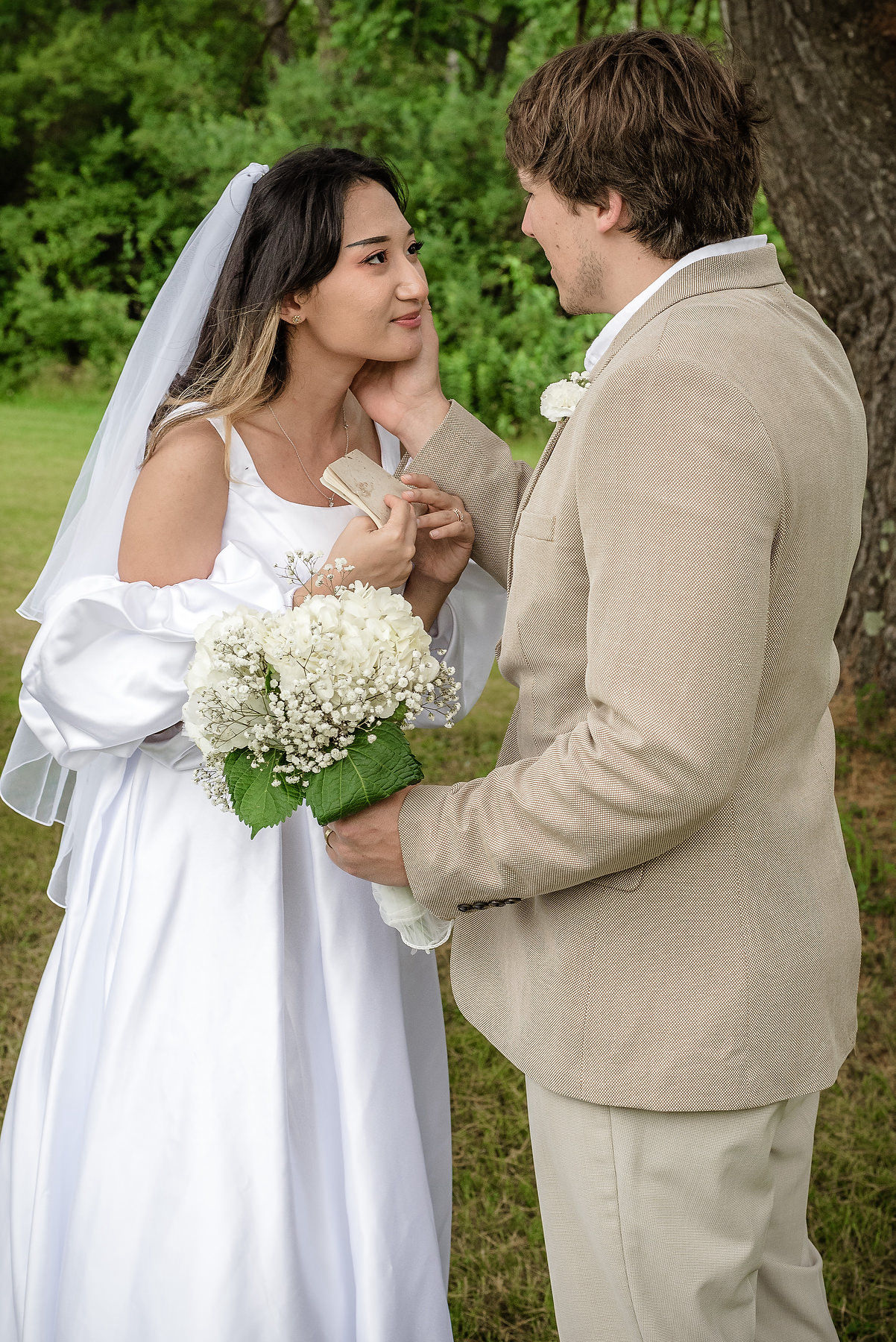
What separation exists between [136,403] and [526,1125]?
7.32 feet

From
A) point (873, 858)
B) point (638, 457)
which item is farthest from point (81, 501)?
point (873, 858)

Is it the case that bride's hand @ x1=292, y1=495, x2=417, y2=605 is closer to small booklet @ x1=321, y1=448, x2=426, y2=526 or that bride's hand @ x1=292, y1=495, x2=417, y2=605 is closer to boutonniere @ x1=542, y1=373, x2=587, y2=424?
small booklet @ x1=321, y1=448, x2=426, y2=526

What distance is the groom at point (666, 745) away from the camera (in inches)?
56.7

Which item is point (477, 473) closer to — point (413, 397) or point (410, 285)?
point (413, 397)

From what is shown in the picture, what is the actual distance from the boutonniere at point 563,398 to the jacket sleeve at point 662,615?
0.88 ft

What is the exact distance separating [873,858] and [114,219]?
47.8 ft

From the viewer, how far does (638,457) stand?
1.45 metres

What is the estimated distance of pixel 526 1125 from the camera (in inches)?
133

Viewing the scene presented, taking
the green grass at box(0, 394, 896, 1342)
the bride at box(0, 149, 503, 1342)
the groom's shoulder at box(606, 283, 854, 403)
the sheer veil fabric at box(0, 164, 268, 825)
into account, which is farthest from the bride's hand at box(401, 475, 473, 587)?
the green grass at box(0, 394, 896, 1342)

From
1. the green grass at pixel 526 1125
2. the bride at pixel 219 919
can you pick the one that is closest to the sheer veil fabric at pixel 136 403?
the bride at pixel 219 919

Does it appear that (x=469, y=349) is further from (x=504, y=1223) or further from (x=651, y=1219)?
(x=651, y=1219)

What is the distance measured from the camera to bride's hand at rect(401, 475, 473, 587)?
2.22 metres

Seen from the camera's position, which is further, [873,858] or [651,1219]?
[873,858]

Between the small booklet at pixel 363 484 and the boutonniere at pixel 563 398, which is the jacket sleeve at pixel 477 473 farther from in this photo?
the boutonniere at pixel 563 398
